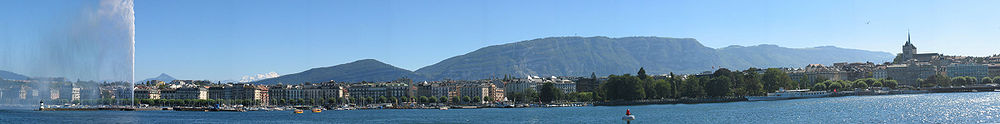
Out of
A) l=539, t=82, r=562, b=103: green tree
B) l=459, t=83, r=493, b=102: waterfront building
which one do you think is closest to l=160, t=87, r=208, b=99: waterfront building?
l=459, t=83, r=493, b=102: waterfront building

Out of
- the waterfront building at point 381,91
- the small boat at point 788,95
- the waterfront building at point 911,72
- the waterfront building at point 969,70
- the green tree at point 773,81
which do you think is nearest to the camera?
the small boat at point 788,95

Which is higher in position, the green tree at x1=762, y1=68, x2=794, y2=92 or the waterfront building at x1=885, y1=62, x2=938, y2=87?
the waterfront building at x1=885, y1=62, x2=938, y2=87

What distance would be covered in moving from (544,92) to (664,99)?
13874mm

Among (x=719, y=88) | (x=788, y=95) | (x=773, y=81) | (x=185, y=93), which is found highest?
(x=773, y=81)

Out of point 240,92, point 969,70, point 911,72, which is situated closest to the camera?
point 240,92

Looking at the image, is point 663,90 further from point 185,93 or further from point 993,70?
point 993,70

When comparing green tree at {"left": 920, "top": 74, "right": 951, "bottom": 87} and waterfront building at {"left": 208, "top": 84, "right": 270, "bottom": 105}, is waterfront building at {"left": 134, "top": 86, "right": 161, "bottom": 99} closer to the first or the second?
waterfront building at {"left": 208, "top": 84, "right": 270, "bottom": 105}

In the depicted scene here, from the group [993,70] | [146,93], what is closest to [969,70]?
[993,70]

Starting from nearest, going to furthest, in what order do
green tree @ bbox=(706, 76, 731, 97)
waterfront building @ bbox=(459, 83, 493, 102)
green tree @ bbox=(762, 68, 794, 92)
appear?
green tree @ bbox=(706, 76, 731, 97)
green tree @ bbox=(762, 68, 794, 92)
waterfront building @ bbox=(459, 83, 493, 102)

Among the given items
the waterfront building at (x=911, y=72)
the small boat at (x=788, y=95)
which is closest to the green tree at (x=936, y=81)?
the waterfront building at (x=911, y=72)

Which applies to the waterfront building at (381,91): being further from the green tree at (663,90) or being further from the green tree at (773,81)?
the green tree at (773,81)

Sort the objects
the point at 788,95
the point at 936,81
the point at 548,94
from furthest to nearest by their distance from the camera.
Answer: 1. the point at 936,81
2. the point at 788,95
3. the point at 548,94

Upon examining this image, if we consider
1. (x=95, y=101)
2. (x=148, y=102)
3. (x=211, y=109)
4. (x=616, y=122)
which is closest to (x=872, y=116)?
(x=616, y=122)

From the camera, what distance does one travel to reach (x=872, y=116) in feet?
207
